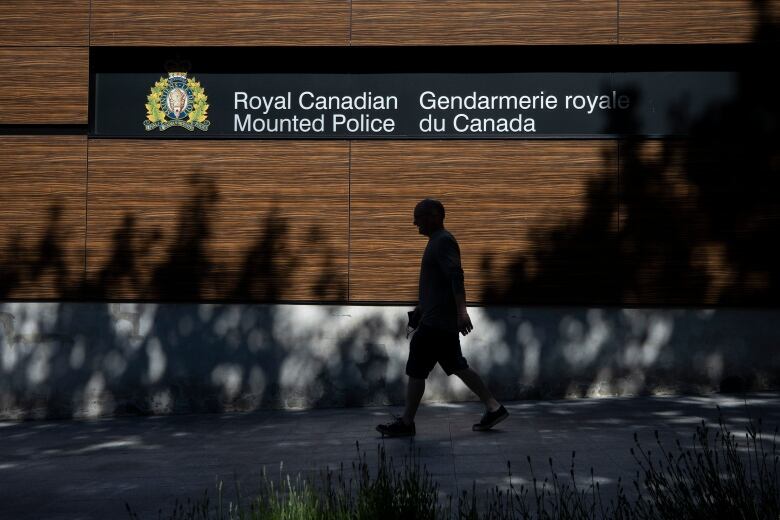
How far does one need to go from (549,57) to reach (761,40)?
2.23 m

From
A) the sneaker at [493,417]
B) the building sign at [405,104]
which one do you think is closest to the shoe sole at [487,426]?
the sneaker at [493,417]

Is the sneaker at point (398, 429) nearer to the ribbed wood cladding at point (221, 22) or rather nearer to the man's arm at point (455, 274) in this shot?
the man's arm at point (455, 274)

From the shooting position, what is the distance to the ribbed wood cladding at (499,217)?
31.1ft

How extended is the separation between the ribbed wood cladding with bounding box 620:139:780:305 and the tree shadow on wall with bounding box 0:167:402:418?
109 inches

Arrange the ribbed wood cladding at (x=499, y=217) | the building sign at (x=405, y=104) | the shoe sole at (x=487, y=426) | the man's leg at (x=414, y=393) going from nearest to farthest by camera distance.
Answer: the man's leg at (x=414, y=393)
the shoe sole at (x=487, y=426)
the ribbed wood cladding at (x=499, y=217)
the building sign at (x=405, y=104)

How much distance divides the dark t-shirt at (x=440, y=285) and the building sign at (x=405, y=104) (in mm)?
2415

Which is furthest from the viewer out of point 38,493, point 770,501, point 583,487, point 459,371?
point 459,371

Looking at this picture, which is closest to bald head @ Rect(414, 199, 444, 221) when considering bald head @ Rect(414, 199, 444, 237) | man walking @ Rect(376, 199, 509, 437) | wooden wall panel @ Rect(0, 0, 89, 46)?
bald head @ Rect(414, 199, 444, 237)

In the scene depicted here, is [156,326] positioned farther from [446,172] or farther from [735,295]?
[735,295]

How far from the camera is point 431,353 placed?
746 centimetres

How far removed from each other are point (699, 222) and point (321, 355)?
425cm

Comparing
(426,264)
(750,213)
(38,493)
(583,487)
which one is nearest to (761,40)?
(750,213)

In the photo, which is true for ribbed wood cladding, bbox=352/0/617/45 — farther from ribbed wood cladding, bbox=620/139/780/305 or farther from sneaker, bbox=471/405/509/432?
sneaker, bbox=471/405/509/432

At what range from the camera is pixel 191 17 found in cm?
971
